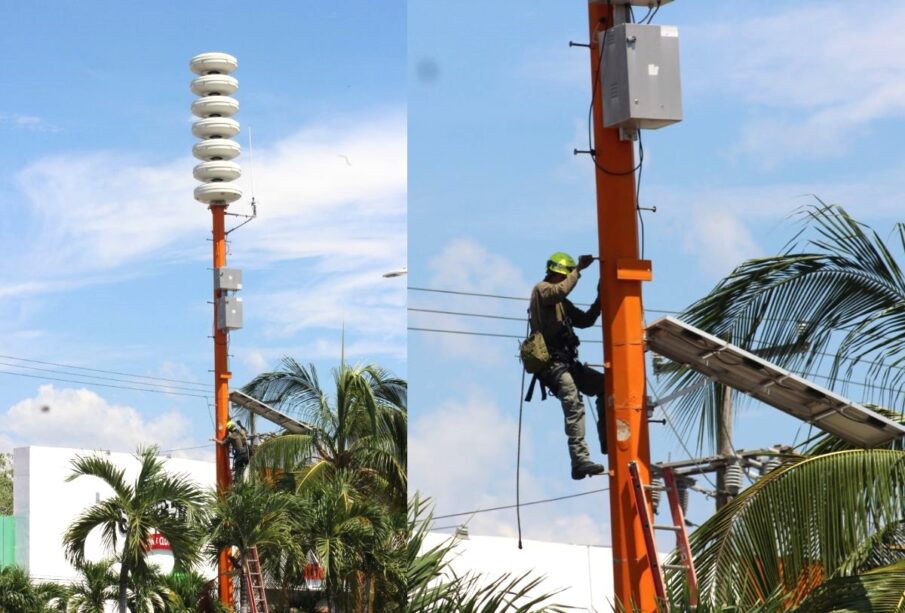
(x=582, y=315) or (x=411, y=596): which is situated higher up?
(x=582, y=315)

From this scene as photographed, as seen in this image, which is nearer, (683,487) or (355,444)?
(683,487)

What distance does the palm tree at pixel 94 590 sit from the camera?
21984mm

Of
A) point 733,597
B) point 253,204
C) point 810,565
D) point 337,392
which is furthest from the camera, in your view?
point 253,204

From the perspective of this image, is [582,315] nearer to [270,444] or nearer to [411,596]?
[411,596]

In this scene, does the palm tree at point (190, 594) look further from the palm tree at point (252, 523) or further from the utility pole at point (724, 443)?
the utility pole at point (724, 443)

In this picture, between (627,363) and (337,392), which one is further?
(337,392)

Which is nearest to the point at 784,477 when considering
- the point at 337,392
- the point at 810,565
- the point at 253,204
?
the point at 810,565

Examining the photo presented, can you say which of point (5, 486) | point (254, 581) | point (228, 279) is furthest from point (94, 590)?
point (5, 486)

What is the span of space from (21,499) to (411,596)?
25.3 m

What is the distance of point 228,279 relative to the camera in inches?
1104

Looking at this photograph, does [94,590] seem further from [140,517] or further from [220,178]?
[220,178]

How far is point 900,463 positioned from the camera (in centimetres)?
895

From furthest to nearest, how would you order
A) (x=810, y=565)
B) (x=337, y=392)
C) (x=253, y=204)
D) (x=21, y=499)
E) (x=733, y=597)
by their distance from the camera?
(x=21, y=499) → (x=253, y=204) → (x=337, y=392) → (x=810, y=565) → (x=733, y=597)

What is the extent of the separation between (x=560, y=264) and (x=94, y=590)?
15362 millimetres
